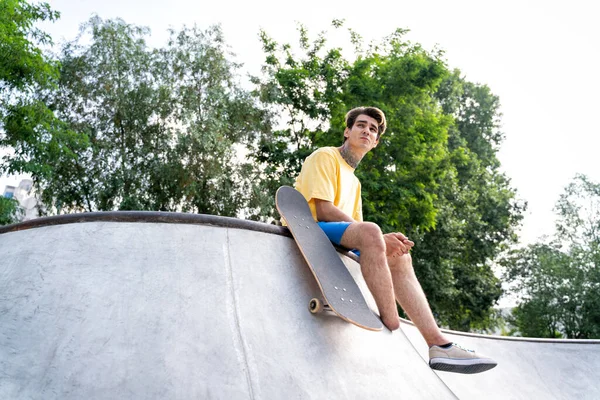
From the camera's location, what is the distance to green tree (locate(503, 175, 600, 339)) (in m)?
22.3

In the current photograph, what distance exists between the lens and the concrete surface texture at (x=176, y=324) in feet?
7.31

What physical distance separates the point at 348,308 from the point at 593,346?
4619 mm

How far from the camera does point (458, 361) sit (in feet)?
10.2

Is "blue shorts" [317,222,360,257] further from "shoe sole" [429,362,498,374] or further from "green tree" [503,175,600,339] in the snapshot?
"green tree" [503,175,600,339]

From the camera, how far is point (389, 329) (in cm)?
341

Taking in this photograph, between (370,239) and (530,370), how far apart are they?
3342 mm

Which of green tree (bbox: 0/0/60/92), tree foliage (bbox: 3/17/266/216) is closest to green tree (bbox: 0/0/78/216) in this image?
green tree (bbox: 0/0/60/92)

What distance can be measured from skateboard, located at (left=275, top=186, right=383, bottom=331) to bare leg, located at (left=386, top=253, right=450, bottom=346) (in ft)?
1.23

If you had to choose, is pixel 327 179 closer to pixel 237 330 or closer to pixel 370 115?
pixel 370 115

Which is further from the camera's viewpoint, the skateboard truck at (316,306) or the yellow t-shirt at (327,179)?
the yellow t-shirt at (327,179)

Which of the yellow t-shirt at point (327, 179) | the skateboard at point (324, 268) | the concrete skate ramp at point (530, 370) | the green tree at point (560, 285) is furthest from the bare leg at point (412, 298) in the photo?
the green tree at point (560, 285)

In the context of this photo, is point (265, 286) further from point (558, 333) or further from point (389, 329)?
point (558, 333)

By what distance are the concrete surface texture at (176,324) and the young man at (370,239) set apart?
0.25m

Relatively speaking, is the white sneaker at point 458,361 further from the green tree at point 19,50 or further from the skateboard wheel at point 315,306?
the green tree at point 19,50
